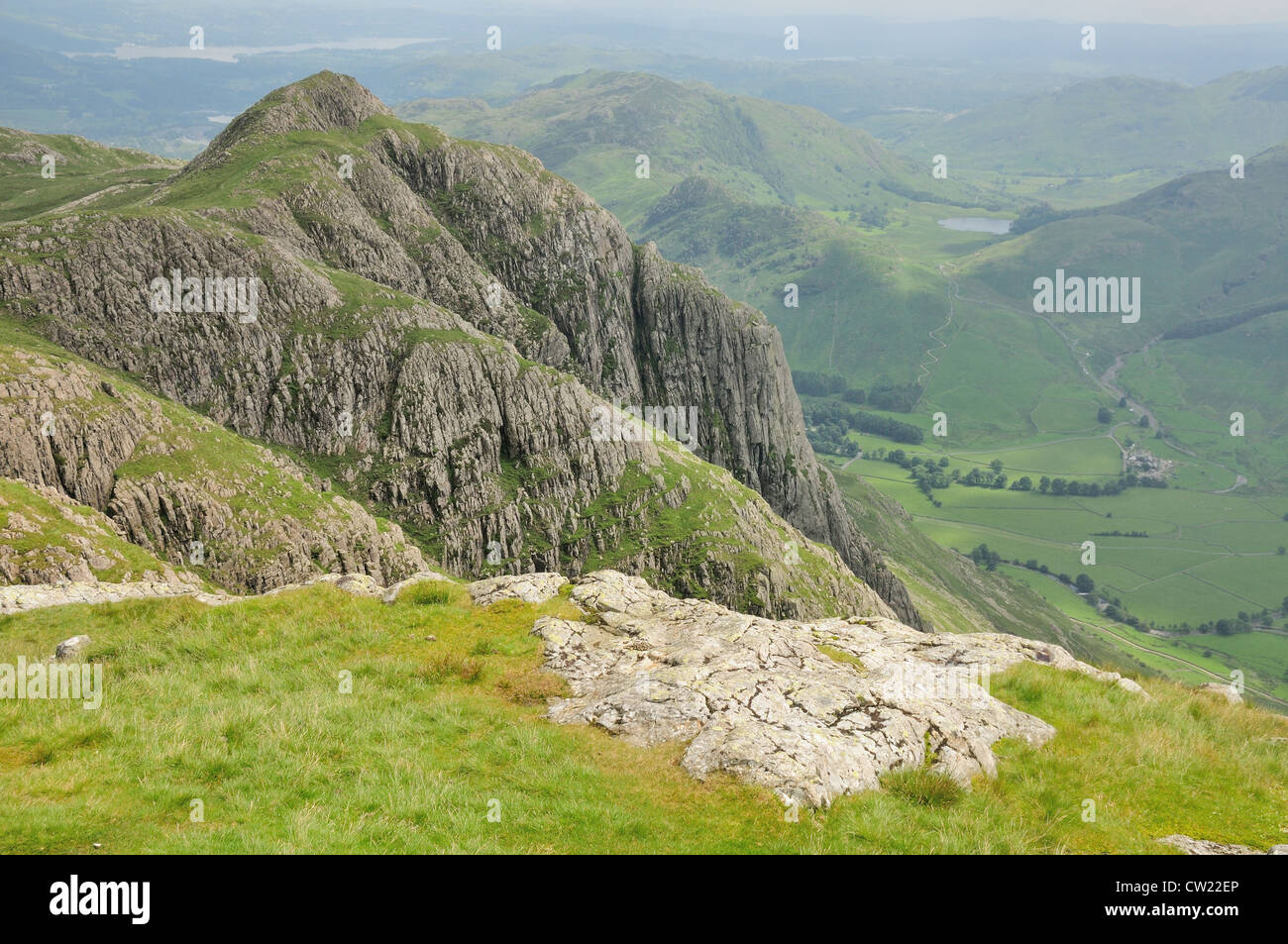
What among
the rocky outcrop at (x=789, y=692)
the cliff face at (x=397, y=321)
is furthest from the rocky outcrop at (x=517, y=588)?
the cliff face at (x=397, y=321)

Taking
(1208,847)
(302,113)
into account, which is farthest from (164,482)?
(302,113)

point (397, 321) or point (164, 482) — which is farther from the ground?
point (397, 321)

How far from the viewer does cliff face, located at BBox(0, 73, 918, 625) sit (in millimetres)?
88875

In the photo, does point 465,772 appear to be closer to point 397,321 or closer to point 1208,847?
point 1208,847

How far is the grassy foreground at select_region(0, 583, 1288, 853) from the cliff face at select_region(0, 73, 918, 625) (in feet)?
246

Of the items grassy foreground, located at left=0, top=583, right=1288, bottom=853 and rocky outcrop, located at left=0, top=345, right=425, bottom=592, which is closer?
grassy foreground, located at left=0, top=583, right=1288, bottom=853

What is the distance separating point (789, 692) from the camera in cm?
1973

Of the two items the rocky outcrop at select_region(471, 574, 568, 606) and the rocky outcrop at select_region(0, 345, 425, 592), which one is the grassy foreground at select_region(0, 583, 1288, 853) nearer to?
the rocky outcrop at select_region(471, 574, 568, 606)

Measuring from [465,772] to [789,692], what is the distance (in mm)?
8876

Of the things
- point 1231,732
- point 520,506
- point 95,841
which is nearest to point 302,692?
point 95,841

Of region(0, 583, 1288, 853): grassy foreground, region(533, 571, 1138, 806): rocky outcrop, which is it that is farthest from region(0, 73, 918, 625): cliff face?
region(0, 583, 1288, 853): grassy foreground

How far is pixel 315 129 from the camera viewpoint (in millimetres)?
133750

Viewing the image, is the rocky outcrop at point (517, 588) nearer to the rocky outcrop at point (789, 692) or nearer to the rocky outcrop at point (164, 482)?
the rocky outcrop at point (789, 692)

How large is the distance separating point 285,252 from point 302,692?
97.4 metres
